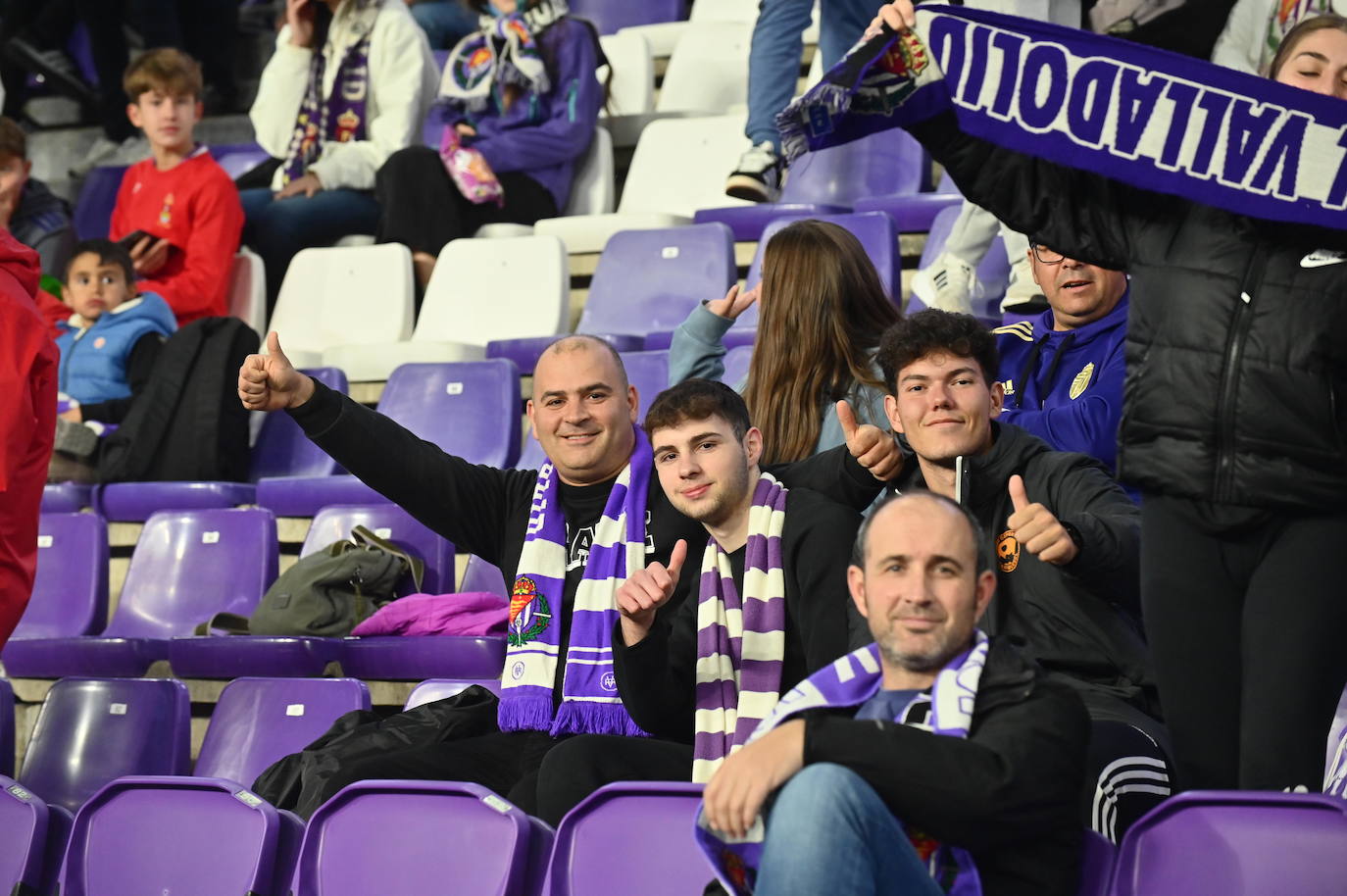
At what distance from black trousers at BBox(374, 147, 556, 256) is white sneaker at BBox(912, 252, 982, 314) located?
1.93 metres

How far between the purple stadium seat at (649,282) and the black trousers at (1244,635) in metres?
2.83

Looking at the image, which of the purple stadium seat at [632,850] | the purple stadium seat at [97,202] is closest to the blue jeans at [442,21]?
the purple stadium seat at [97,202]

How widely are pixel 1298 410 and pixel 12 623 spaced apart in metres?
2.18

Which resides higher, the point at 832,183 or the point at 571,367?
the point at 832,183

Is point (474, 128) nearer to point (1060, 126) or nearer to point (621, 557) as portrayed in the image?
point (621, 557)

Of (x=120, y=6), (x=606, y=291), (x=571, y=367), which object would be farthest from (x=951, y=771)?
(x=120, y=6)

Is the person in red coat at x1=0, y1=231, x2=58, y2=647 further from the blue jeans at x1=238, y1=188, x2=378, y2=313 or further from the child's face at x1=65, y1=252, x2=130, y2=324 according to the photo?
the blue jeans at x1=238, y1=188, x2=378, y2=313

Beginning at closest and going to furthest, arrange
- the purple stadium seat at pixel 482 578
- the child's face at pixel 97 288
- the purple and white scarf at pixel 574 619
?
the purple and white scarf at pixel 574 619, the purple stadium seat at pixel 482 578, the child's face at pixel 97 288

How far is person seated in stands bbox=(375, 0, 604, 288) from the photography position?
5938mm

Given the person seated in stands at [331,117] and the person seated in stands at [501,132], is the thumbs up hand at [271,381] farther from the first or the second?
the person seated in stands at [331,117]

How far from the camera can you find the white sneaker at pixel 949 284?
14.4ft

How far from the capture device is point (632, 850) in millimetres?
2424

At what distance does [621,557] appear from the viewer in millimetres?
3170

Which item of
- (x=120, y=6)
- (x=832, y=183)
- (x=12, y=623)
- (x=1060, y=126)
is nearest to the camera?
(x=1060, y=126)
